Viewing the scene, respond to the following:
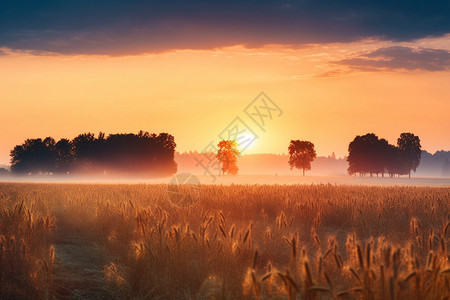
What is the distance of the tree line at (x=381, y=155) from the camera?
84.5 metres

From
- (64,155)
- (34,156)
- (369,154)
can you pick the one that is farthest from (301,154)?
(34,156)

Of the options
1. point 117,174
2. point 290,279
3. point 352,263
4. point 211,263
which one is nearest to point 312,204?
point 211,263

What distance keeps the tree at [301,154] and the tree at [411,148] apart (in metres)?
18.7

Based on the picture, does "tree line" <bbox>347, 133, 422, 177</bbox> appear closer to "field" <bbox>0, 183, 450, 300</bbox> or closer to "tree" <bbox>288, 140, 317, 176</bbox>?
"tree" <bbox>288, 140, 317, 176</bbox>

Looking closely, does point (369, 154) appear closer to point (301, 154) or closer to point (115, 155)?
point (301, 154)

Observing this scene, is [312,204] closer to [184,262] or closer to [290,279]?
[184,262]

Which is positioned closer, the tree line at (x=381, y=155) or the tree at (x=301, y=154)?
the tree line at (x=381, y=155)

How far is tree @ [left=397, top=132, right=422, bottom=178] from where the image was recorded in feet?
287

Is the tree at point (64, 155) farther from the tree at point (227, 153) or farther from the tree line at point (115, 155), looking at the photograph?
the tree at point (227, 153)

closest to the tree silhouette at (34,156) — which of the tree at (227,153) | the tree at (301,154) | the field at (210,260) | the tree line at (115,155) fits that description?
the tree line at (115,155)

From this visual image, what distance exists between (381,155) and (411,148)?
8123mm

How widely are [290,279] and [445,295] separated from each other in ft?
4.36

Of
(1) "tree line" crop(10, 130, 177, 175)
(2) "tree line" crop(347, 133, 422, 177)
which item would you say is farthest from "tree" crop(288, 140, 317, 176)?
(1) "tree line" crop(10, 130, 177, 175)

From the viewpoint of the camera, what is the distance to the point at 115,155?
7681 centimetres
